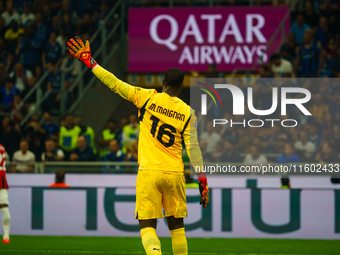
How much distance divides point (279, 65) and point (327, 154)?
2581mm

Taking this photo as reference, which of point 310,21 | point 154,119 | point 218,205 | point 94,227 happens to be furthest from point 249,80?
point 154,119

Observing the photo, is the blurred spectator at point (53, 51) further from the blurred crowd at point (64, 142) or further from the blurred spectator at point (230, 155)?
the blurred spectator at point (230, 155)

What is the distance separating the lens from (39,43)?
1902cm

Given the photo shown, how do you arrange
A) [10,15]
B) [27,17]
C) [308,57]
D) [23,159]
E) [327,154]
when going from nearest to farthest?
[327,154] → [23,159] → [308,57] → [27,17] → [10,15]

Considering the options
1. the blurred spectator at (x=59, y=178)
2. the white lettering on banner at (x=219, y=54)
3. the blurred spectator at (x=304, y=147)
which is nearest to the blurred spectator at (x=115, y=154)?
the blurred spectator at (x=59, y=178)

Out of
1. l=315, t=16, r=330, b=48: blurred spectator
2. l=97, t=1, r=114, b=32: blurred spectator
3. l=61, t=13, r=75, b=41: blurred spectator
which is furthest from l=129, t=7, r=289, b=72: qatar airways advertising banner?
l=61, t=13, r=75, b=41: blurred spectator

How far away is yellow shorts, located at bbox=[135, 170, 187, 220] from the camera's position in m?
7.02

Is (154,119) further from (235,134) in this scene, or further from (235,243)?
(235,134)

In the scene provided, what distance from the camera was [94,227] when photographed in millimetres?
12961

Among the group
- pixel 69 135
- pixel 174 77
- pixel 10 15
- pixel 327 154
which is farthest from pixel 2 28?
pixel 174 77

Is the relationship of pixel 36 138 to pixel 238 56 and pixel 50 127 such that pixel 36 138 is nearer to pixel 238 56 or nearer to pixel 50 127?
pixel 50 127

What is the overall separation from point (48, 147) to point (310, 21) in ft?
22.8

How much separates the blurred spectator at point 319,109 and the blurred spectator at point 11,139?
663cm

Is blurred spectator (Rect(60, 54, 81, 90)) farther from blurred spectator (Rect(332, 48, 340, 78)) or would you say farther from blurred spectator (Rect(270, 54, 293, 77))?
blurred spectator (Rect(332, 48, 340, 78))
